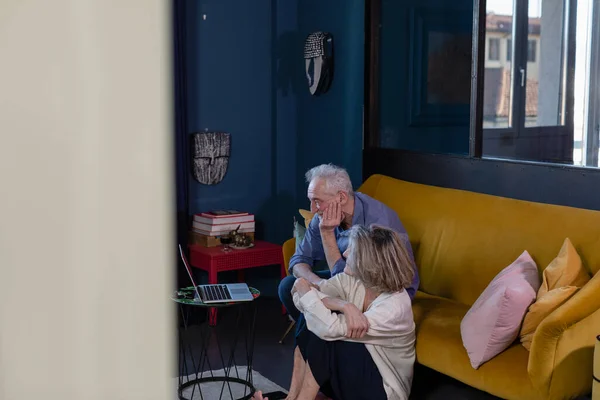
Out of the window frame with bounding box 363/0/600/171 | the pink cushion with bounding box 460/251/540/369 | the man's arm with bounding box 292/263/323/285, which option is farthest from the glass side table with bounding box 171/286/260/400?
the window frame with bounding box 363/0/600/171

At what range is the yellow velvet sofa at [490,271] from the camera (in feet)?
8.84

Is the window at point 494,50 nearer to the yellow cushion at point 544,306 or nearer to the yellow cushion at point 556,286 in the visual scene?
the yellow cushion at point 556,286

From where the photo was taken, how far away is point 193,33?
490 centimetres

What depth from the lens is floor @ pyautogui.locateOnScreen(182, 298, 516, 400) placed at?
10.4 ft

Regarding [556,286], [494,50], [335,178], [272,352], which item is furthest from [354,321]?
[494,50]

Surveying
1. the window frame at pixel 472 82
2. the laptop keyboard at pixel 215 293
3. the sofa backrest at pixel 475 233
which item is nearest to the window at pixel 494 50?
the window frame at pixel 472 82

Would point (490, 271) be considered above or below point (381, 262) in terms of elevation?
below

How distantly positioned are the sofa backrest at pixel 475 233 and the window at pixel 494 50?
6.97ft

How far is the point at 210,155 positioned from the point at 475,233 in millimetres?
1994

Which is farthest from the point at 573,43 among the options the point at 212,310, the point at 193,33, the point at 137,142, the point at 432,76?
the point at 137,142

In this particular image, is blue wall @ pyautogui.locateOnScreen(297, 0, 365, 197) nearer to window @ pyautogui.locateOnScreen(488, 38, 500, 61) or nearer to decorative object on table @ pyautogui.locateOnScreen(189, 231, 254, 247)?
decorative object on table @ pyautogui.locateOnScreen(189, 231, 254, 247)

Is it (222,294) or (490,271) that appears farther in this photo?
(490,271)

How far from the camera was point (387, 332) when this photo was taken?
305cm

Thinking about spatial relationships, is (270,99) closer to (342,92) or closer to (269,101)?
(269,101)
